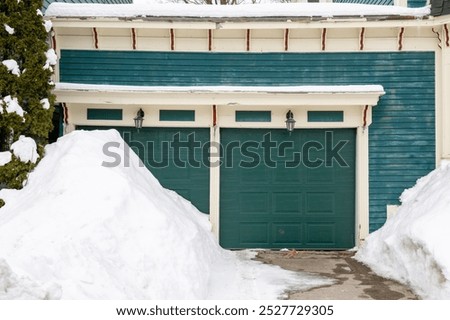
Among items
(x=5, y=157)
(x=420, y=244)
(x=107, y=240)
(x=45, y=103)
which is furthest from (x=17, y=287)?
(x=420, y=244)

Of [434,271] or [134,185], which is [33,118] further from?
[434,271]

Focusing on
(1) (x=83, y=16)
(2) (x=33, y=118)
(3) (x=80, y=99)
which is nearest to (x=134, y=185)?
(2) (x=33, y=118)

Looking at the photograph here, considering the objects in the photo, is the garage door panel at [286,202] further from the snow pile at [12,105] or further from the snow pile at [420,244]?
the snow pile at [12,105]

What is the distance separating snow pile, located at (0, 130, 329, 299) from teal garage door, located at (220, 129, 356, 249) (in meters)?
1.66

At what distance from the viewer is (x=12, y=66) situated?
24.7 ft

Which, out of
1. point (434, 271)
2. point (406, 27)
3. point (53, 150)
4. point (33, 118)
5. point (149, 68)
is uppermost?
point (406, 27)

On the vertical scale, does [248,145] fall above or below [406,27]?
below

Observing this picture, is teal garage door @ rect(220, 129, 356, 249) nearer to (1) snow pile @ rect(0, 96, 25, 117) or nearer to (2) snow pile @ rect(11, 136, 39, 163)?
(2) snow pile @ rect(11, 136, 39, 163)

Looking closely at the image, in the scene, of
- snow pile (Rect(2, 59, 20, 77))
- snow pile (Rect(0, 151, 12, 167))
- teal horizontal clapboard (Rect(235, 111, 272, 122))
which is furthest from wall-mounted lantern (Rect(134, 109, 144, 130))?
snow pile (Rect(0, 151, 12, 167))

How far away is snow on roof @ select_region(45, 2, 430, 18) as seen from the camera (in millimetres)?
9141

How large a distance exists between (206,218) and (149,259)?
328 cm

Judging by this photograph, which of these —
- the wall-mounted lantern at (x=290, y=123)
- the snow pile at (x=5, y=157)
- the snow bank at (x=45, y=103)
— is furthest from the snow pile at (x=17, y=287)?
the wall-mounted lantern at (x=290, y=123)

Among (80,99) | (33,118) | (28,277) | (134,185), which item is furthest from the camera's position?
(80,99)

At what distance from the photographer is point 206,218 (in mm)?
9281
